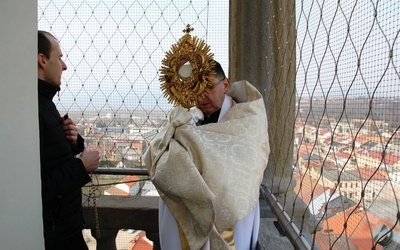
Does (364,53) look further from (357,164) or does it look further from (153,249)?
(153,249)

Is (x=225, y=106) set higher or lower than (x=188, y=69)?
lower

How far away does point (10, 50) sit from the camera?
0.50 metres

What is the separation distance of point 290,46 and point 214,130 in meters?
0.60

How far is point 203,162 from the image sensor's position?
1.02 meters

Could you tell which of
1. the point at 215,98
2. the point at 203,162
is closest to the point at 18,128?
the point at 203,162

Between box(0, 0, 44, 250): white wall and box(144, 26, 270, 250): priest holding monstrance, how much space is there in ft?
1.60

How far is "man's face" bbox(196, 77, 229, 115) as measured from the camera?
3.87 ft

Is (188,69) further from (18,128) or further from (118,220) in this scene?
(118,220)

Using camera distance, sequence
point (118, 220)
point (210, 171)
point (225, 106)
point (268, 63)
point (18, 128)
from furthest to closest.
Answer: point (118, 220) < point (268, 63) < point (225, 106) < point (210, 171) < point (18, 128)

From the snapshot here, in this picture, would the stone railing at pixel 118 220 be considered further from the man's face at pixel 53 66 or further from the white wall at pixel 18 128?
the white wall at pixel 18 128

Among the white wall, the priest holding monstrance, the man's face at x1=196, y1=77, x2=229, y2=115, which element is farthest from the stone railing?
the white wall

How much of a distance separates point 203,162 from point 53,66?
0.60 m

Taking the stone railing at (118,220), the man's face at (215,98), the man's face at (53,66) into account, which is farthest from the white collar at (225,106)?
the stone railing at (118,220)

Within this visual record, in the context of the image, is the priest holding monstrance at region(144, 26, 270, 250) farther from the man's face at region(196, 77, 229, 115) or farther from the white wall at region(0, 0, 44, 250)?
the white wall at region(0, 0, 44, 250)
